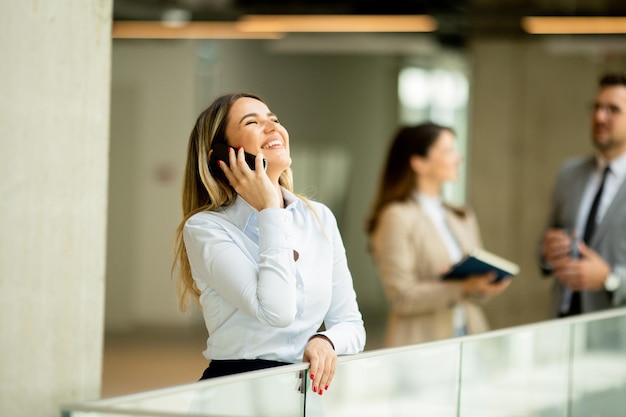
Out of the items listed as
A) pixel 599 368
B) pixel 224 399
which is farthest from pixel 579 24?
pixel 224 399

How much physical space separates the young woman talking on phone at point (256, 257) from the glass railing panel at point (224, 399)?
80mm

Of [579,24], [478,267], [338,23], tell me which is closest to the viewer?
[478,267]

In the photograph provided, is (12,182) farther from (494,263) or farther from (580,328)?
(494,263)

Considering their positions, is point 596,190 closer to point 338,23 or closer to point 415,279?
point 415,279

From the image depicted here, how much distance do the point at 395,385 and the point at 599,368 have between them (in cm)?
174

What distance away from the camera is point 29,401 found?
3.14 meters

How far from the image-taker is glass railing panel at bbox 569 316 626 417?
4.62m

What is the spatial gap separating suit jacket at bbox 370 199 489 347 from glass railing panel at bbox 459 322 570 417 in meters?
1.13

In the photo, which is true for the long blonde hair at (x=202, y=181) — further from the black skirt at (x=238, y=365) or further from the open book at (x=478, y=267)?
the open book at (x=478, y=267)

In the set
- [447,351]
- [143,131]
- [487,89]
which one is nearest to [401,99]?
[487,89]

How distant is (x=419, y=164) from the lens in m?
5.95

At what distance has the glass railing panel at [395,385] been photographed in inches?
121

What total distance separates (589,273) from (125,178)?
8.35 meters

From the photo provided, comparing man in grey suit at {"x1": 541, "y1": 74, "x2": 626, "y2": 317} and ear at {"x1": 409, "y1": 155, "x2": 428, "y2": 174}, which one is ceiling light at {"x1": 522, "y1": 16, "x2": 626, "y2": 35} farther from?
ear at {"x1": 409, "y1": 155, "x2": 428, "y2": 174}
